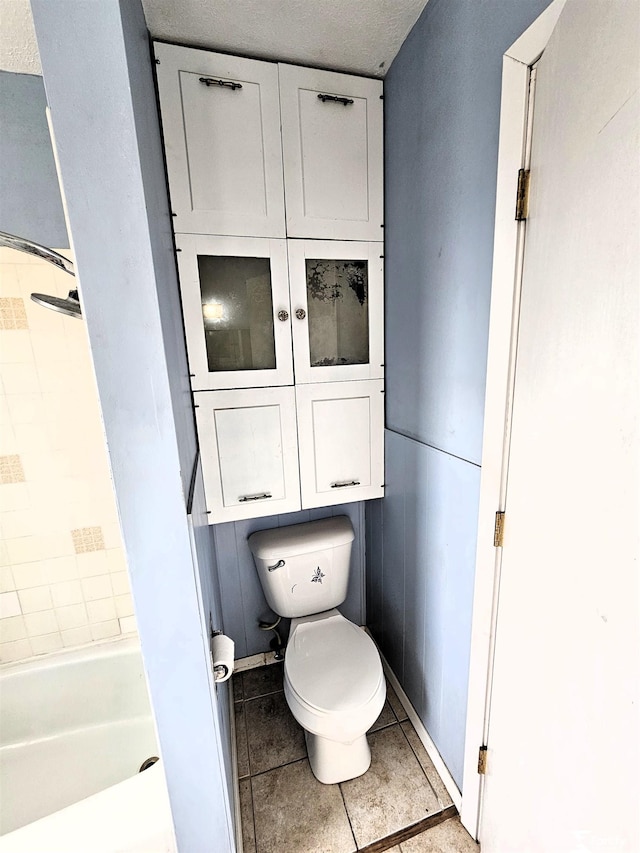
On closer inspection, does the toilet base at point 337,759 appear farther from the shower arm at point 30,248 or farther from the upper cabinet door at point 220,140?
the upper cabinet door at point 220,140

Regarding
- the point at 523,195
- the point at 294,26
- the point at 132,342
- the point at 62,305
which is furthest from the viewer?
the point at 294,26

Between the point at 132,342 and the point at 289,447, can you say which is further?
the point at 289,447

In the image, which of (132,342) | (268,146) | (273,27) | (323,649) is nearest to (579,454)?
(132,342)

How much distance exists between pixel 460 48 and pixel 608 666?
4.60ft

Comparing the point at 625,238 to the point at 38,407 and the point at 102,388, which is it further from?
the point at 38,407

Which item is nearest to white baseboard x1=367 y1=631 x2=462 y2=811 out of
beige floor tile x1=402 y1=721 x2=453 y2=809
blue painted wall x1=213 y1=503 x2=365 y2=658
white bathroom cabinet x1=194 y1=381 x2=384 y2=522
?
beige floor tile x1=402 y1=721 x2=453 y2=809

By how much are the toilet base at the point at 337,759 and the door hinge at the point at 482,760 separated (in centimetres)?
40

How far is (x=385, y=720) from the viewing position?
1.50 m

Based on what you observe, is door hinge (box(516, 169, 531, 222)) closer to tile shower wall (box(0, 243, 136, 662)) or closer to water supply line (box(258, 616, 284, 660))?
tile shower wall (box(0, 243, 136, 662))

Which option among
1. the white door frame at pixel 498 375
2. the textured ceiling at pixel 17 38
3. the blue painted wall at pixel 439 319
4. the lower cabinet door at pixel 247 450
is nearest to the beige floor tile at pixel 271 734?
the blue painted wall at pixel 439 319

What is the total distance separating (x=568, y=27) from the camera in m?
0.65

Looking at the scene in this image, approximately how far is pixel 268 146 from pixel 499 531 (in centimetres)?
140

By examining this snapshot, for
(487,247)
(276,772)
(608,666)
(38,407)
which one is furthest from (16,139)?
(276,772)

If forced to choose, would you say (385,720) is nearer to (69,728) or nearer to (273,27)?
(69,728)
